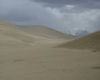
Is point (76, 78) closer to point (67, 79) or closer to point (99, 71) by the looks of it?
point (67, 79)

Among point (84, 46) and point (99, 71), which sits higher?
point (84, 46)

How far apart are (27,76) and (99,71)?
8.89 ft

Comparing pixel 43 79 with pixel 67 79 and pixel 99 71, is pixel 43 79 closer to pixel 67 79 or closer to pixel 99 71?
pixel 67 79

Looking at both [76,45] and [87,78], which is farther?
[76,45]

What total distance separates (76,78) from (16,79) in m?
1.94

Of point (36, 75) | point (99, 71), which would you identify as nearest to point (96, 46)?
point (99, 71)

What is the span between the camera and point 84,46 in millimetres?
18781

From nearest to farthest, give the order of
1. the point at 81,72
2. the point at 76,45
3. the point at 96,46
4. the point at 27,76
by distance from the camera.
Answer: the point at 27,76 → the point at 81,72 → the point at 96,46 → the point at 76,45

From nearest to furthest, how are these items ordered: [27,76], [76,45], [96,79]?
[96,79] → [27,76] → [76,45]

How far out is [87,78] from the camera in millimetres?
6363

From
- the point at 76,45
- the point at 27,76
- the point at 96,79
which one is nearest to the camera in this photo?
the point at 96,79

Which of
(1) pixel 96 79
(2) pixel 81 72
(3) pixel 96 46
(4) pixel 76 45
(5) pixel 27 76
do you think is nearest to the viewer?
(1) pixel 96 79

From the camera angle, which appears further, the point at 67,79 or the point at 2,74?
the point at 2,74

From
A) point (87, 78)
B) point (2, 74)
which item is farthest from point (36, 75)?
point (87, 78)
